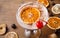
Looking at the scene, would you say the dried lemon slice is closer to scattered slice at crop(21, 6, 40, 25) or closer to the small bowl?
scattered slice at crop(21, 6, 40, 25)

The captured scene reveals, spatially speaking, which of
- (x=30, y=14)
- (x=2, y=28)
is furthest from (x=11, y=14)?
(x=30, y=14)

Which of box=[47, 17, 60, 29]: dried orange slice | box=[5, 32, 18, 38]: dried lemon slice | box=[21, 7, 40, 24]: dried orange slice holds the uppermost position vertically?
box=[21, 7, 40, 24]: dried orange slice

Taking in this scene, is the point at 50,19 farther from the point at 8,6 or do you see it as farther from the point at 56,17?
the point at 8,6

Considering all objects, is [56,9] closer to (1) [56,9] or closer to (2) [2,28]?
(1) [56,9]

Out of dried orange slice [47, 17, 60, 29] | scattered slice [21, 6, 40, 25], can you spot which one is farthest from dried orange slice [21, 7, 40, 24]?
dried orange slice [47, 17, 60, 29]

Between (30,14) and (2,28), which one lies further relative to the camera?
(2,28)

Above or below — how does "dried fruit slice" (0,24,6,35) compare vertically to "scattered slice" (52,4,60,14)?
below
